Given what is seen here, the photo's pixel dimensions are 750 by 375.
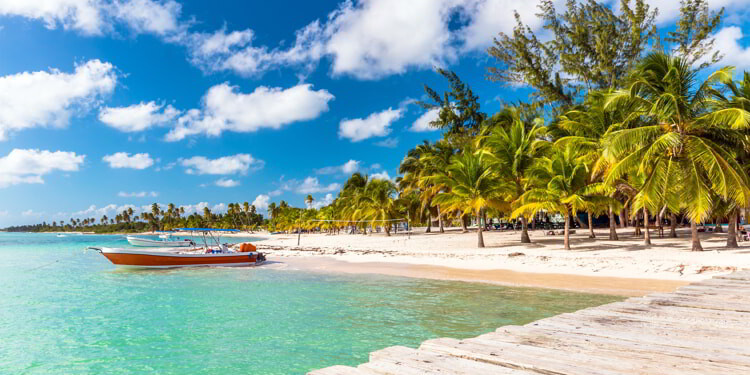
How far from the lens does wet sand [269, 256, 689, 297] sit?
12.3 meters

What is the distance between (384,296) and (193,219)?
134 m

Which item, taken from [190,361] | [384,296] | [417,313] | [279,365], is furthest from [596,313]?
[384,296]

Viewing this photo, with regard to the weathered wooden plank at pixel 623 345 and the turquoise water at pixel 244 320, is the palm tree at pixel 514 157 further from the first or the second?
the weathered wooden plank at pixel 623 345

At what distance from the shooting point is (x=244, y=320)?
10.7 meters

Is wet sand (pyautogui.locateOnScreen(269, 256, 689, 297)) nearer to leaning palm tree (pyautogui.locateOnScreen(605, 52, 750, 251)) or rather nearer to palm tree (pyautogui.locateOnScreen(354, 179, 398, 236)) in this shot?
leaning palm tree (pyautogui.locateOnScreen(605, 52, 750, 251))

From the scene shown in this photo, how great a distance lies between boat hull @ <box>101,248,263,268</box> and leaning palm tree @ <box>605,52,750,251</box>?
19.1 m

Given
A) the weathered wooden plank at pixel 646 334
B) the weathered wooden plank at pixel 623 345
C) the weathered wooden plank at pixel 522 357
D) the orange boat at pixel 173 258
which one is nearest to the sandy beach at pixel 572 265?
the orange boat at pixel 173 258

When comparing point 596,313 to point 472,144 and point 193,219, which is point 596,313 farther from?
point 193,219

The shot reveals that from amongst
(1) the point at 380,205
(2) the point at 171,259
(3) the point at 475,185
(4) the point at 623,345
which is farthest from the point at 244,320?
(1) the point at 380,205

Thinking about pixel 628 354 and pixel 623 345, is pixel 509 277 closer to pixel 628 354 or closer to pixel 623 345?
pixel 623 345

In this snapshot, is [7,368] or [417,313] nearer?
[7,368]

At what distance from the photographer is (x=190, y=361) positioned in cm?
776

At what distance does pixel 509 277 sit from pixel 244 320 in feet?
31.5

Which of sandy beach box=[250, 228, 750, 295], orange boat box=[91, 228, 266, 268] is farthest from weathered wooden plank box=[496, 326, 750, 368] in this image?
orange boat box=[91, 228, 266, 268]
